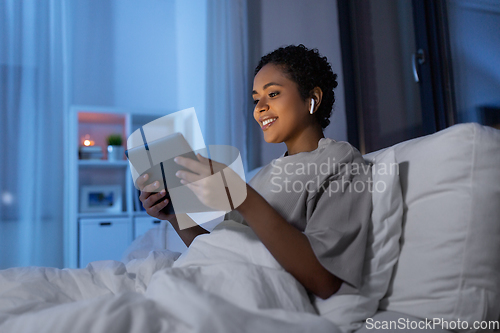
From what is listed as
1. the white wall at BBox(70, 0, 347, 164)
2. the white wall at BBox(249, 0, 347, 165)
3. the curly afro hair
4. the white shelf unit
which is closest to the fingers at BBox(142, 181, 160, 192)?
the curly afro hair

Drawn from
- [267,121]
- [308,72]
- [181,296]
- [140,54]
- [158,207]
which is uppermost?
[140,54]

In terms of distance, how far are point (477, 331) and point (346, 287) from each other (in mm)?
245

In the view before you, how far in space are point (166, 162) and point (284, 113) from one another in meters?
0.43

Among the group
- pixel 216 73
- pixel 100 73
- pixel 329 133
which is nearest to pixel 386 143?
pixel 329 133

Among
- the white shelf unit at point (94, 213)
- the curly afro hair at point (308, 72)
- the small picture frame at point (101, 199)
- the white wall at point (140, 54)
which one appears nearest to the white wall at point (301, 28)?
the white wall at point (140, 54)

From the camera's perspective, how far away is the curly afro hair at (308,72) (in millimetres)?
1139

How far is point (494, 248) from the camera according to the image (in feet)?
2.34

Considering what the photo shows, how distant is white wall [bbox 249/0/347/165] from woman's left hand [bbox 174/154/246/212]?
218 centimetres

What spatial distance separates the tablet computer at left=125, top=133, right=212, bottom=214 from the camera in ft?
2.50

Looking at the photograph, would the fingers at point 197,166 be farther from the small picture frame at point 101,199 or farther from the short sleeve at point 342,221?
the small picture frame at point 101,199

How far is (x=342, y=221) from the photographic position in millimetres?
741

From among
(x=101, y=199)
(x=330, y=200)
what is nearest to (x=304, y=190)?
(x=330, y=200)

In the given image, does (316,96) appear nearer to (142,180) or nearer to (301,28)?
(142,180)

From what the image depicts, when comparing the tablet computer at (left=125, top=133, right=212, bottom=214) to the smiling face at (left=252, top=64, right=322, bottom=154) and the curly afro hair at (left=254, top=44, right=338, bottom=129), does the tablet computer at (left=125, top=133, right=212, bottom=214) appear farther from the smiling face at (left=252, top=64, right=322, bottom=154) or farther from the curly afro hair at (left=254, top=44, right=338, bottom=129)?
the curly afro hair at (left=254, top=44, right=338, bottom=129)
